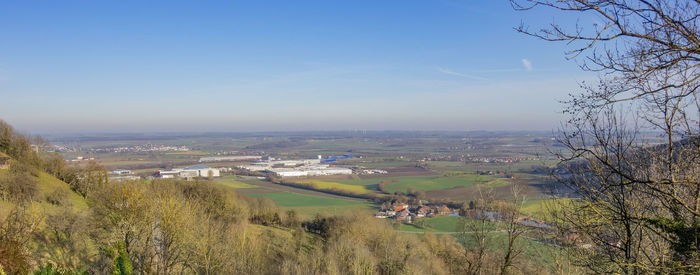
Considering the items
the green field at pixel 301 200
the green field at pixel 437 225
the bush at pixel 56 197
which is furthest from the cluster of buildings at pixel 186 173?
the green field at pixel 437 225

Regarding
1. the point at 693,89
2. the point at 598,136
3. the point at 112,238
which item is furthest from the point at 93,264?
the point at 693,89

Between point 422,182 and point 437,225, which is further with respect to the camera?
point 422,182

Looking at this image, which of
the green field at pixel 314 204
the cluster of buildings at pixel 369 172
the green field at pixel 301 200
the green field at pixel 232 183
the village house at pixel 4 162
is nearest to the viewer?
the village house at pixel 4 162

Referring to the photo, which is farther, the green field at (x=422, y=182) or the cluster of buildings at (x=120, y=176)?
the green field at (x=422, y=182)

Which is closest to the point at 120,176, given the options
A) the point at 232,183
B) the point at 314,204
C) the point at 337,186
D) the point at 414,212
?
the point at 232,183

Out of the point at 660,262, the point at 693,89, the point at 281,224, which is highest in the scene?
the point at 693,89

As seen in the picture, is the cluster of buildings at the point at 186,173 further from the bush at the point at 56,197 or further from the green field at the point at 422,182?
the bush at the point at 56,197

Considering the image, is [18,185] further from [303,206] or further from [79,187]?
[303,206]

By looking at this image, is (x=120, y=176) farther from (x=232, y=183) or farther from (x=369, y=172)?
(x=369, y=172)

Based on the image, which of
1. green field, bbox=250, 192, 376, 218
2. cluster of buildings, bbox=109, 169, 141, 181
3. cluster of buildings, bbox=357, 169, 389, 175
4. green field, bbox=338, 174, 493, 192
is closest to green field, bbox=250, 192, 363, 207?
green field, bbox=250, 192, 376, 218
